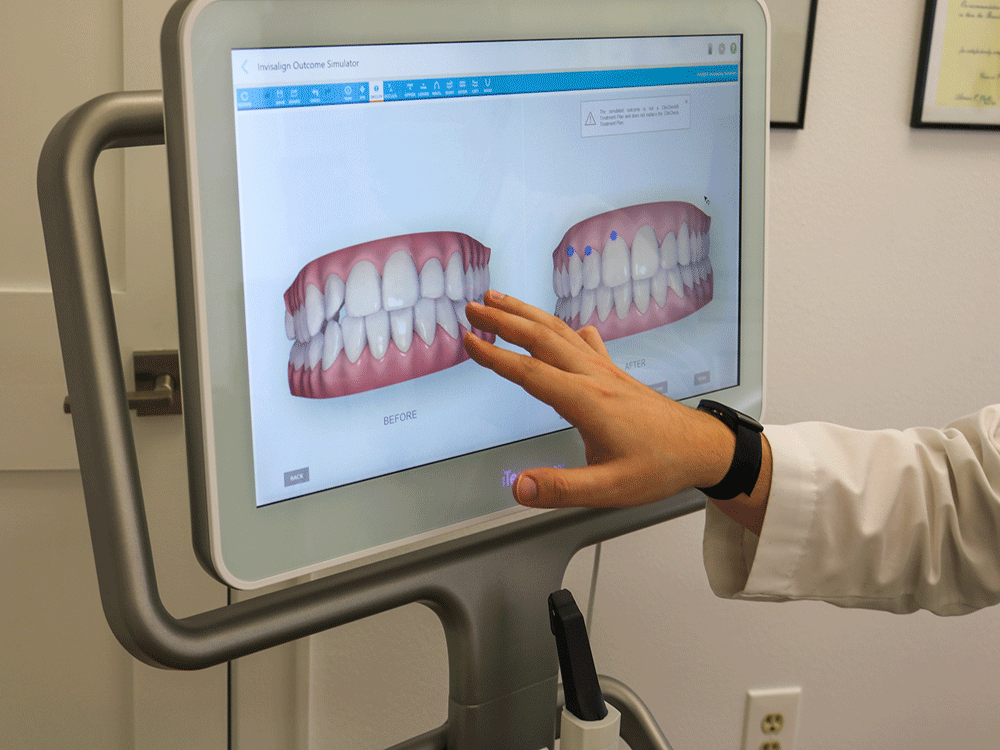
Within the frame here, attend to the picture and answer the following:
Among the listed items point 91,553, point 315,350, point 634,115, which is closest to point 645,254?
point 634,115

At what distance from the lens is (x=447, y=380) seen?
66 centimetres

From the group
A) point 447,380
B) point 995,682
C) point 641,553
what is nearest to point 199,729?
point 641,553

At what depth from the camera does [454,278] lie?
2.12 ft

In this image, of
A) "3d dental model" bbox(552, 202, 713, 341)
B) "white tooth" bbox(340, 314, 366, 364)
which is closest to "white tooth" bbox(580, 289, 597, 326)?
"3d dental model" bbox(552, 202, 713, 341)

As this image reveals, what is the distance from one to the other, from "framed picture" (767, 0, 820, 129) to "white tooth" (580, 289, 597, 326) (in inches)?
23.6

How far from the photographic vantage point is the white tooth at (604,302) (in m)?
0.74

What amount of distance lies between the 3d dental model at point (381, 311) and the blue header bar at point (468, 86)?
0.32ft

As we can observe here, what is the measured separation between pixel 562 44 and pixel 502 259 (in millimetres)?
177

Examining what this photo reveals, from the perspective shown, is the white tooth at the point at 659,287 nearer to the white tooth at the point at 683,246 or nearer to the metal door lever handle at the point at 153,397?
the white tooth at the point at 683,246

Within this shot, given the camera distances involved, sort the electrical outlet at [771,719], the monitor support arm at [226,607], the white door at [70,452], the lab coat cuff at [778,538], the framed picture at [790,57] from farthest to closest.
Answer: the electrical outlet at [771,719]
the framed picture at [790,57]
the white door at [70,452]
the lab coat cuff at [778,538]
the monitor support arm at [226,607]

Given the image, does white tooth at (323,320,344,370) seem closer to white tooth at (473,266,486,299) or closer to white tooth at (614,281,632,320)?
white tooth at (473,266,486,299)

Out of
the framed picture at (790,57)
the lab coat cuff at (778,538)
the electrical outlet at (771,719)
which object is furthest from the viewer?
the electrical outlet at (771,719)

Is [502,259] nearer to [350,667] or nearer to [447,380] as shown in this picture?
[447,380]

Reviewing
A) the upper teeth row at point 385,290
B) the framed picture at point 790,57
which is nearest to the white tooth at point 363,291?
the upper teeth row at point 385,290
